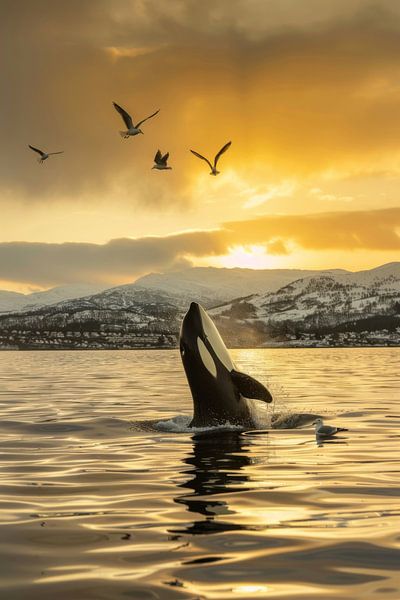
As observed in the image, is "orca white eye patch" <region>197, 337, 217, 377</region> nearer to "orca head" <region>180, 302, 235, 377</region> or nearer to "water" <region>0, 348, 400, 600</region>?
"orca head" <region>180, 302, 235, 377</region>

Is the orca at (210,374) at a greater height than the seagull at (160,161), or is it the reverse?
the seagull at (160,161)

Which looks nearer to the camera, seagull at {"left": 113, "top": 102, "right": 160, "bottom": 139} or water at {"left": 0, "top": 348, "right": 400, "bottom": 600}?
water at {"left": 0, "top": 348, "right": 400, "bottom": 600}

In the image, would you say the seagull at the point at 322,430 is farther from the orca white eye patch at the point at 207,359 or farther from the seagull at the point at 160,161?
the seagull at the point at 160,161

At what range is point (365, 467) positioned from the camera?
15.7 meters

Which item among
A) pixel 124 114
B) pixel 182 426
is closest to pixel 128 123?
pixel 124 114

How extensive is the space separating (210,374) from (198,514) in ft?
29.3

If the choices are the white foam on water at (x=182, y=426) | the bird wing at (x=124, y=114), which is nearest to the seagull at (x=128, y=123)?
the bird wing at (x=124, y=114)

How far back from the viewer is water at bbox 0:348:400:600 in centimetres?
844

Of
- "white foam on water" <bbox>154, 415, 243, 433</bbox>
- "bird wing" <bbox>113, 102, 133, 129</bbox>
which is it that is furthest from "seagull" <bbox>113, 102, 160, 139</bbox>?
"white foam on water" <bbox>154, 415, 243, 433</bbox>

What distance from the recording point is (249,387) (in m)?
20.3

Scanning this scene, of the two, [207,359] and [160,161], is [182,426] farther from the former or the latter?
[160,161]

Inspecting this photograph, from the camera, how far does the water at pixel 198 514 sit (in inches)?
332

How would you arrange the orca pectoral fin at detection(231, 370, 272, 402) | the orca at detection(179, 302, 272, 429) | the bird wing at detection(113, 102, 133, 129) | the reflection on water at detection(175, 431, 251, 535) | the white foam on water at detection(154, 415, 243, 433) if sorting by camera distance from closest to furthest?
the reflection on water at detection(175, 431, 251, 535) < the orca pectoral fin at detection(231, 370, 272, 402) < the orca at detection(179, 302, 272, 429) < the white foam on water at detection(154, 415, 243, 433) < the bird wing at detection(113, 102, 133, 129)

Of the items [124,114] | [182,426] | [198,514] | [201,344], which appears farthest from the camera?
[124,114]
